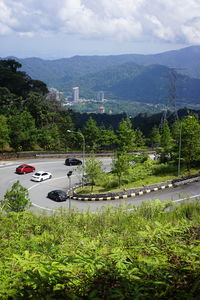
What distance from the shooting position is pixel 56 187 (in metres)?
26.5

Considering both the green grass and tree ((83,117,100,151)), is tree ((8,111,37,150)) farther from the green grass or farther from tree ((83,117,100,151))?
the green grass

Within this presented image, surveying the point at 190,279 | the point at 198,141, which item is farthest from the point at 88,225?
the point at 198,141

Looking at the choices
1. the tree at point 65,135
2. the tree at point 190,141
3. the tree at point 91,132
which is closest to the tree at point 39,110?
the tree at point 65,135

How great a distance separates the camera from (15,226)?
922cm

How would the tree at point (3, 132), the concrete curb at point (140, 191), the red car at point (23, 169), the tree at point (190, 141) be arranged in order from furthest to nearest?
the tree at point (3, 132)
the red car at point (23, 169)
the tree at point (190, 141)
the concrete curb at point (140, 191)

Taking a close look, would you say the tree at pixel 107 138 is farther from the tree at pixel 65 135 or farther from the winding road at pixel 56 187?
the winding road at pixel 56 187

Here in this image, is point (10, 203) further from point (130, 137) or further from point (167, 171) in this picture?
point (130, 137)

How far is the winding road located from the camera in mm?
20359

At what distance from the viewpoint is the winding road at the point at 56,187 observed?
20.4m

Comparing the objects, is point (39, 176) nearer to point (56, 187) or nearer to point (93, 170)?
point (56, 187)

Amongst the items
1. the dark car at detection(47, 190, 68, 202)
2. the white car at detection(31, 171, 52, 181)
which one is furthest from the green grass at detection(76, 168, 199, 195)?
the white car at detection(31, 171, 52, 181)

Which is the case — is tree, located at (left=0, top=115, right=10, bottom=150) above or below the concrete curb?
above

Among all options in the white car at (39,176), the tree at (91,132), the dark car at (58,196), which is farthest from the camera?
the tree at (91,132)

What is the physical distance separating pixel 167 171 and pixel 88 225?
18072mm
